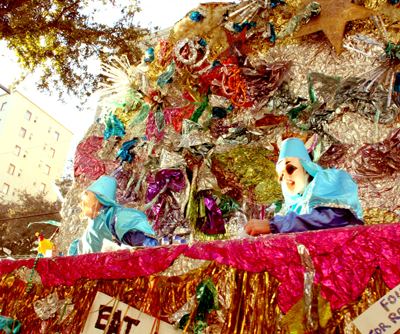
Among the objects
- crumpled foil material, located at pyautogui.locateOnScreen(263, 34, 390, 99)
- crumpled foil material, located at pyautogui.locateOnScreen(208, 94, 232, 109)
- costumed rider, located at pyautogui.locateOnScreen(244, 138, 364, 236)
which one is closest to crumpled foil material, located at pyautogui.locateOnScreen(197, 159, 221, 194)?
crumpled foil material, located at pyautogui.locateOnScreen(208, 94, 232, 109)

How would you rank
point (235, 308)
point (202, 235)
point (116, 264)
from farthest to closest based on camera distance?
point (202, 235) < point (116, 264) < point (235, 308)

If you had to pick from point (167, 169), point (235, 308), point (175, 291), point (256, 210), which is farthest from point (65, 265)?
point (256, 210)

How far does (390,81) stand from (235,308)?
194 centimetres

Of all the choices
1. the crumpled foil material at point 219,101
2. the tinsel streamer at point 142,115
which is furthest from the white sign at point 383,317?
the tinsel streamer at point 142,115

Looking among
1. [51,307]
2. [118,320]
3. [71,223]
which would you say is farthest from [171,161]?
[118,320]

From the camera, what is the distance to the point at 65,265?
5.05 feet

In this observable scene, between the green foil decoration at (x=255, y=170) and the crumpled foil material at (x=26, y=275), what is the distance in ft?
6.10

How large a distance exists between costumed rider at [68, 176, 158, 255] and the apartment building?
12167 millimetres

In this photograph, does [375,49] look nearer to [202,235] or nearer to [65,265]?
[202,235]

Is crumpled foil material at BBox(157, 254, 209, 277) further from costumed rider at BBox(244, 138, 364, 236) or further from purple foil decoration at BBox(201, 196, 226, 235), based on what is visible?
purple foil decoration at BBox(201, 196, 226, 235)

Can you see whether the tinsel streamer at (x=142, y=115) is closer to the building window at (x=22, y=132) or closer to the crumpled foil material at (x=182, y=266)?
the crumpled foil material at (x=182, y=266)

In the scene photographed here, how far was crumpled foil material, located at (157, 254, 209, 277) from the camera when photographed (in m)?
1.29

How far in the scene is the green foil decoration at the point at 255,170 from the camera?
10.0ft

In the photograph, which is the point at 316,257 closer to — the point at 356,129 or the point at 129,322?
the point at 129,322
